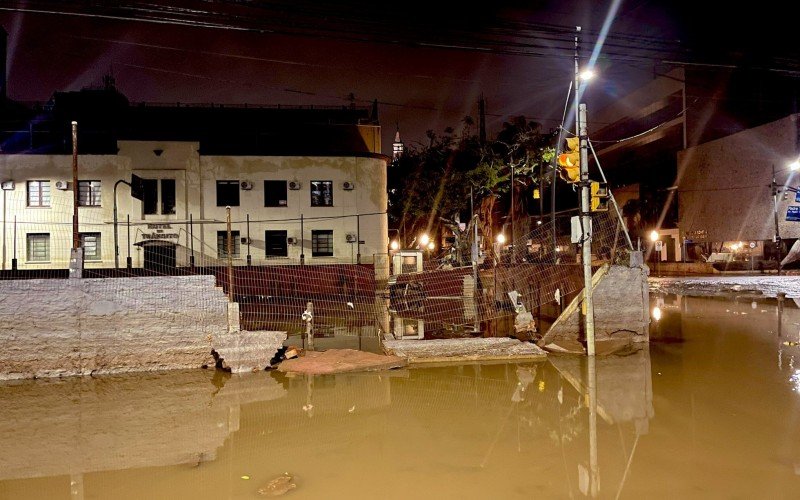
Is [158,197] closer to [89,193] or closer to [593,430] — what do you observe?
[89,193]

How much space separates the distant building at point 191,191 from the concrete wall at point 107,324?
59.1 ft

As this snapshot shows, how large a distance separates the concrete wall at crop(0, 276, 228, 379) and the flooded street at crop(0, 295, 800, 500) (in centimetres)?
49

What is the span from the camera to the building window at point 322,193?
3244 centimetres

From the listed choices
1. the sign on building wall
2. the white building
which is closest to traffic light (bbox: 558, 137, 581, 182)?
the white building

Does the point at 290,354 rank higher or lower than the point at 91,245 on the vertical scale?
lower

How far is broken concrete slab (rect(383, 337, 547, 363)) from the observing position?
11.6 metres

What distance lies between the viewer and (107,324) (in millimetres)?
10977

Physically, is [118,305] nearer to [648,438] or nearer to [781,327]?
[648,438]

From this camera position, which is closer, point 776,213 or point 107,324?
point 107,324

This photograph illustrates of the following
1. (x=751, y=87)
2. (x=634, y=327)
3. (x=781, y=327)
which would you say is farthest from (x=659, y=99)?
(x=634, y=327)

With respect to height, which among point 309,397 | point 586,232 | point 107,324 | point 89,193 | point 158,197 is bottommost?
point 309,397

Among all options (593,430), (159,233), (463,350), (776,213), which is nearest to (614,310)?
(463,350)

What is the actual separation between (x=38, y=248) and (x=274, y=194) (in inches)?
484

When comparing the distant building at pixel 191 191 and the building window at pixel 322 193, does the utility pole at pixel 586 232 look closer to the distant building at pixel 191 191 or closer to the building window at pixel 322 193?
the distant building at pixel 191 191
